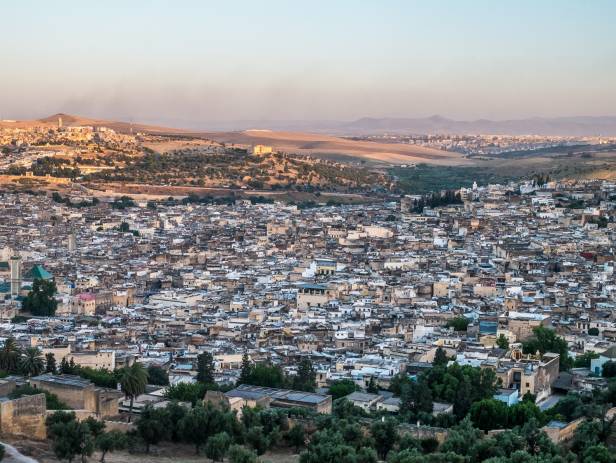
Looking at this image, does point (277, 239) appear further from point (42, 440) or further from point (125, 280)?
point (42, 440)

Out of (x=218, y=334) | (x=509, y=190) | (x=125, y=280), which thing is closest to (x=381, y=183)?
(x=509, y=190)

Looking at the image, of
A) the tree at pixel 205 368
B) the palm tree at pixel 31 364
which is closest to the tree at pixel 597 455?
the tree at pixel 205 368

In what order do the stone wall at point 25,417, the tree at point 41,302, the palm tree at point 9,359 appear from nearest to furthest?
the stone wall at point 25,417
the palm tree at point 9,359
the tree at point 41,302

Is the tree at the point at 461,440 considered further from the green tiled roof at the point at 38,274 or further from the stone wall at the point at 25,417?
the green tiled roof at the point at 38,274

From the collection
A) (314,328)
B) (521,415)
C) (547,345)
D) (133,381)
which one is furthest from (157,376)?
(547,345)

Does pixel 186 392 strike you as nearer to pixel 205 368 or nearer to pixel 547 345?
pixel 205 368

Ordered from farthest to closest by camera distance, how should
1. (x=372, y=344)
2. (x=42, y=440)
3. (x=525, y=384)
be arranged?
1. (x=372, y=344)
2. (x=525, y=384)
3. (x=42, y=440)

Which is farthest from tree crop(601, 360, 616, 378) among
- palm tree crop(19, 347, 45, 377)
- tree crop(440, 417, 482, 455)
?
palm tree crop(19, 347, 45, 377)
